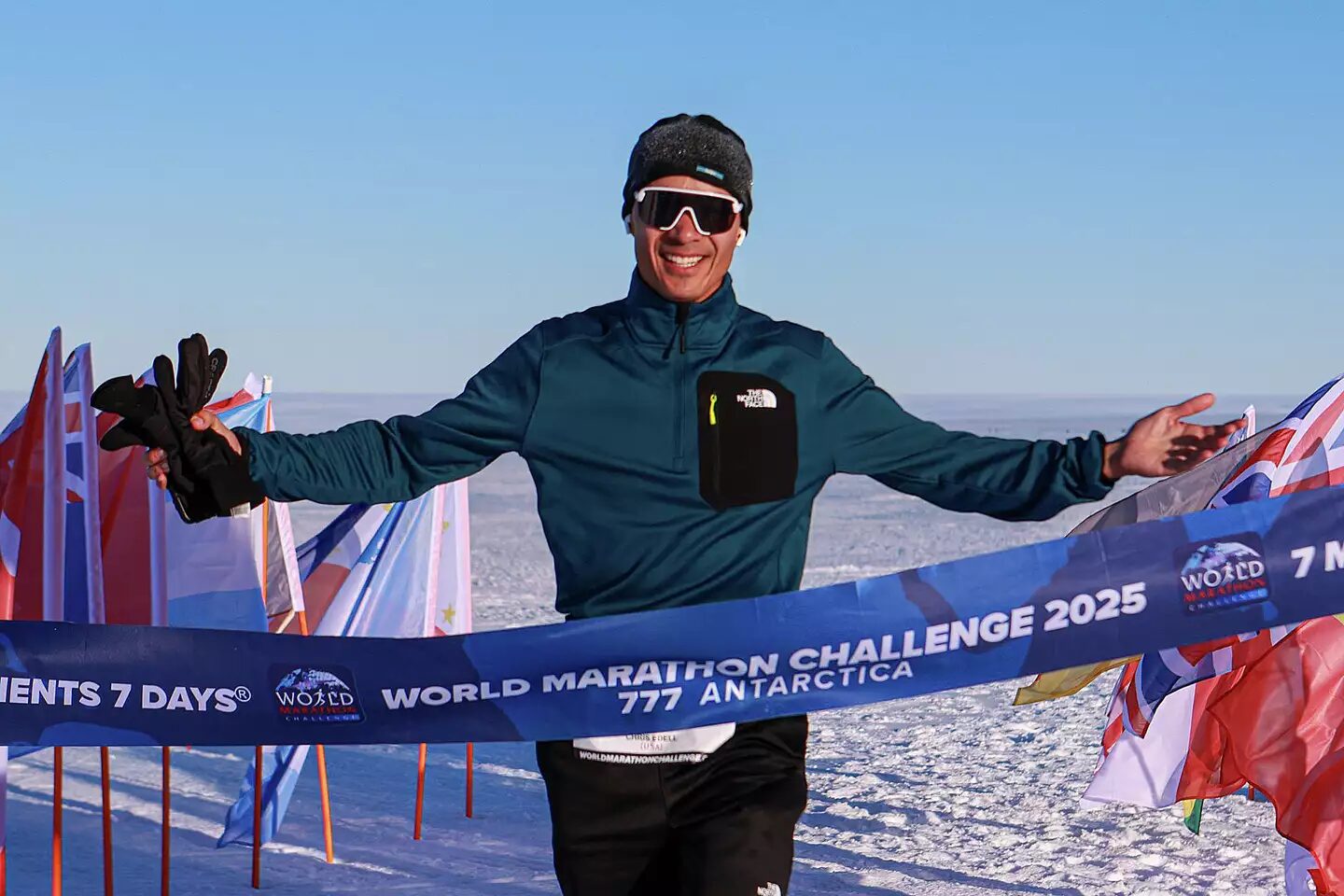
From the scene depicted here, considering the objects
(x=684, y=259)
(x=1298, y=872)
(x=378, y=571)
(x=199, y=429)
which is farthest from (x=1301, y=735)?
(x=378, y=571)

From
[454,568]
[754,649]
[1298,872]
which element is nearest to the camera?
[754,649]

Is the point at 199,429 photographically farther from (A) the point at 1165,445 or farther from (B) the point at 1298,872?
(B) the point at 1298,872

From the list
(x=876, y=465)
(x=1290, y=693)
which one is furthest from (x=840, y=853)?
(x=876, y=465)

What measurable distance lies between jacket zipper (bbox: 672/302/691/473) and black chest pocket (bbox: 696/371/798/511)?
0.04 m

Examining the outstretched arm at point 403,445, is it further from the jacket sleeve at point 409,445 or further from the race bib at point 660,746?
the race bib at point 660,746

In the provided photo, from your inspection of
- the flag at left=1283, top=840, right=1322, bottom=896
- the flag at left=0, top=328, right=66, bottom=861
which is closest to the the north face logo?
the flag at left=1283, top=840, right=1322, bottom=896

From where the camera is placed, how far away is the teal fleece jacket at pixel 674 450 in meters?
3.38

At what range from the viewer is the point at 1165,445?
3381mm

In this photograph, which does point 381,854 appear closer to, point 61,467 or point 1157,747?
point 61,467

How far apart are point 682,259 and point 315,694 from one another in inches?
67.5

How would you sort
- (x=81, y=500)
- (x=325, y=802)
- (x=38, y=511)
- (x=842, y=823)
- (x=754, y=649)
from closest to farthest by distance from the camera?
(x=754, y=649) → (x=38, y=511) → (x=81, y=500) → (x=325, y=802) → (x=842, y=823)

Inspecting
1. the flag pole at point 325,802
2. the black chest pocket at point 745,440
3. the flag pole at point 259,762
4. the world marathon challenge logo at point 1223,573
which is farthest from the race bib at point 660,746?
the flag pole at point 325,802

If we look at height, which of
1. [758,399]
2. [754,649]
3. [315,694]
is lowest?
[315,694]

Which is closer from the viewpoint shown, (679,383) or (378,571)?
(679,383)
